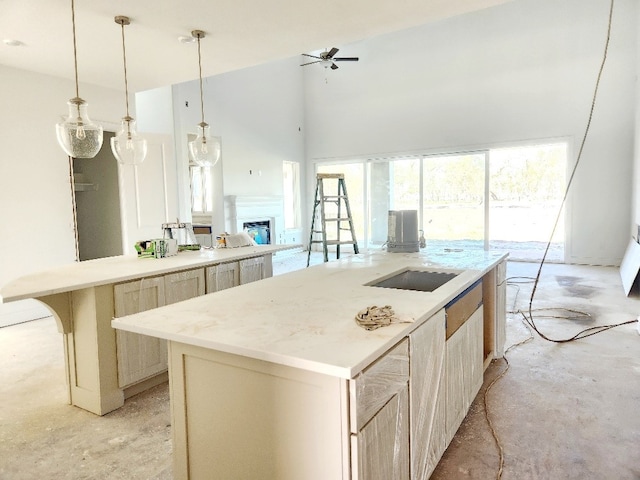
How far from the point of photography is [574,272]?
6395 millimetres

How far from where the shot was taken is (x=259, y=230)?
813 cm

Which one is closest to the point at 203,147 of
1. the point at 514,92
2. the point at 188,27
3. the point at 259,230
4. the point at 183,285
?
the point at 188,27

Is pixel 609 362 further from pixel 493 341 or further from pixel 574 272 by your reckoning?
pixel 574 272

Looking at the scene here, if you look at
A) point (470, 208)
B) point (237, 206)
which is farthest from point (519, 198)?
point (237, 206)

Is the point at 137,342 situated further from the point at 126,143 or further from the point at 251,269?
the point at 126,143

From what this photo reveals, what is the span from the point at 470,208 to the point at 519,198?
4.22ft

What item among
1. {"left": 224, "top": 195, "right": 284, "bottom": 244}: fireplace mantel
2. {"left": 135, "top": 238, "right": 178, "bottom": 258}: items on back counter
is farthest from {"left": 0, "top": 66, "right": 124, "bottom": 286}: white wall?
{"left": 224, "top": 195, "right": 284, "bottom": 244}: fireplace mantel

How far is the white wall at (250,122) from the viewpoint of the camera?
6836mm

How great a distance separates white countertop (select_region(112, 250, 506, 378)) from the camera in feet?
3.76

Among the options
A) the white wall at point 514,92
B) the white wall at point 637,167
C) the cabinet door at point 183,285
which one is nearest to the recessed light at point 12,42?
the cabinet door at point 183,285

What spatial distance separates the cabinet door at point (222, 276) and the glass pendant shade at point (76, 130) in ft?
3.69

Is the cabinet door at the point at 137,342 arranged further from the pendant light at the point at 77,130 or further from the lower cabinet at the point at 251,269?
the pendant light at the point at 77,130

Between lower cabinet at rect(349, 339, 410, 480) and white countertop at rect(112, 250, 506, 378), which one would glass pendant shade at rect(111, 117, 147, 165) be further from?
lower cabinet at rect(349, 339, 410, 480)

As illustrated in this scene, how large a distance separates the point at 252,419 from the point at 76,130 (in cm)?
218
